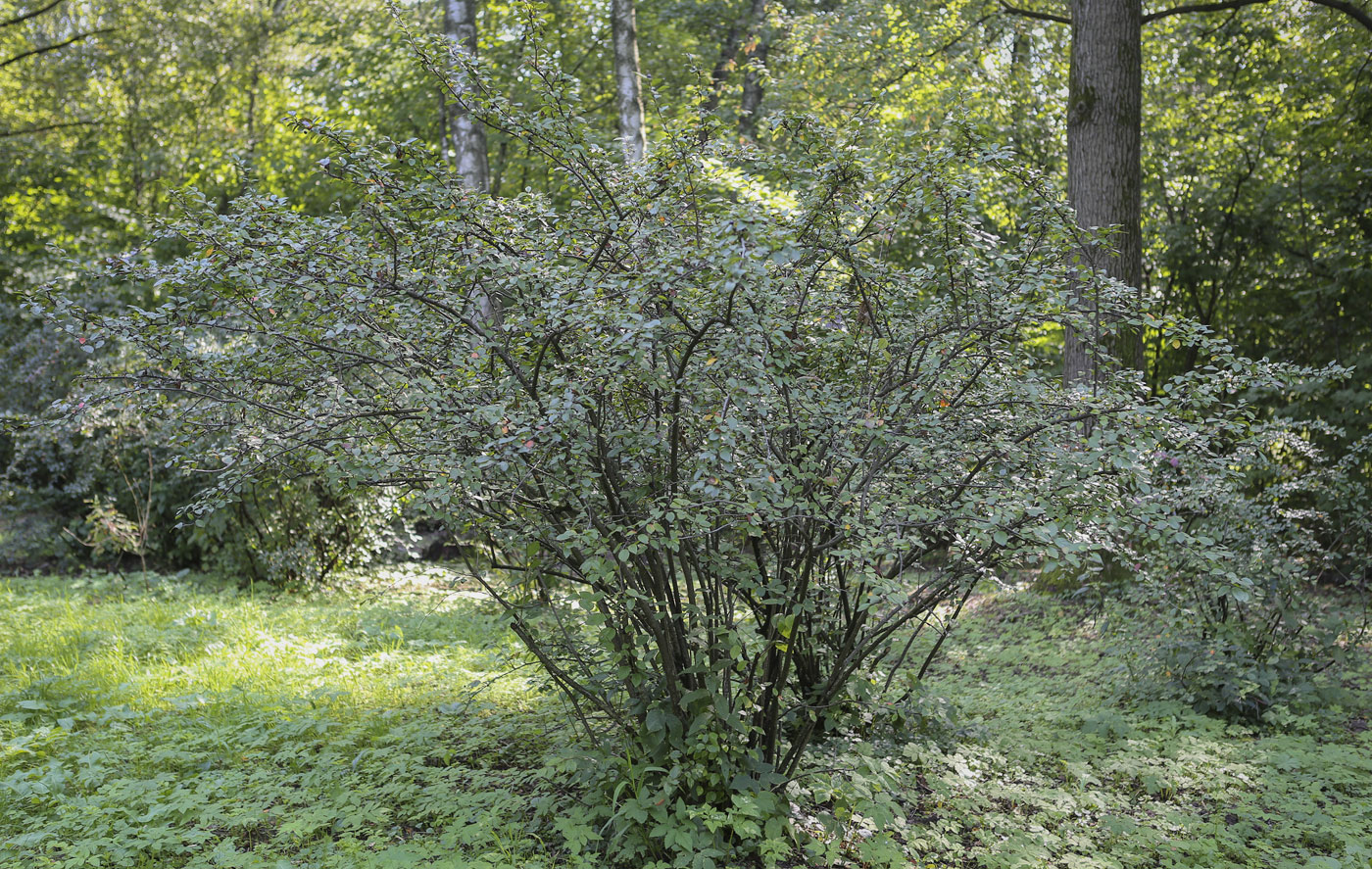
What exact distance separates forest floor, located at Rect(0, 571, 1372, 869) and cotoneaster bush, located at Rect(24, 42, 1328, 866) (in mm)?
484

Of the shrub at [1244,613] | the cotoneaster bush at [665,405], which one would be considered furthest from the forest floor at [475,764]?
the cotoneaster bush at [665,405]

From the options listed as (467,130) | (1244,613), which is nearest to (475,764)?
(1244,613)

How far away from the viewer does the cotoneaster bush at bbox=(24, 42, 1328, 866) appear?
2.80 m

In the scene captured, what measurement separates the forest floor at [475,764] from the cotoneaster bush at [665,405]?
48cm

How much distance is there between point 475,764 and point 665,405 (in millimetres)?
2141

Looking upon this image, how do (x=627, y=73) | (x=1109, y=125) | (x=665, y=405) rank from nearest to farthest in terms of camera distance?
(x=665, y=405)
(x=1109, y=125)
(x=627, y=73)

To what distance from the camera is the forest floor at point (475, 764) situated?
3.30 meters

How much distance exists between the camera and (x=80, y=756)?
398cm

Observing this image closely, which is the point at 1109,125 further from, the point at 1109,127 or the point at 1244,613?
the point at 1244,613

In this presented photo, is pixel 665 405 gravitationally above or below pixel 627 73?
below

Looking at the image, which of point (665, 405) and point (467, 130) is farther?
point (467, 130)

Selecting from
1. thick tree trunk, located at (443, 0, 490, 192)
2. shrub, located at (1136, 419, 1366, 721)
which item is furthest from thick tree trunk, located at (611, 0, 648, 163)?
shrub, located at (1136, 419, 1366, 721)

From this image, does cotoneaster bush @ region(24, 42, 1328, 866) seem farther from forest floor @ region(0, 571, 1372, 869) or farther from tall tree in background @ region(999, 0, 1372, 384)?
tall tree in background @ region(999, 0, 1372, 384)

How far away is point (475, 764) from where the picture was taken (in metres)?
4.05
